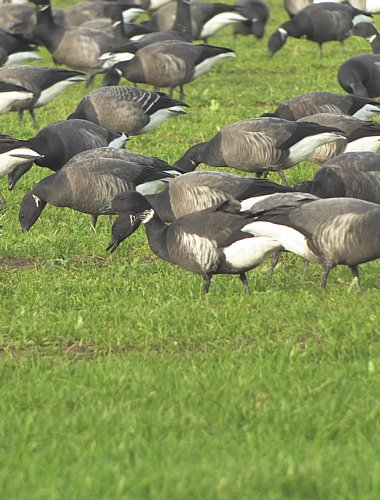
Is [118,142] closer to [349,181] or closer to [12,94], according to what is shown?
[12,94]

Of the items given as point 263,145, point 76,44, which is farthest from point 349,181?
point 76,44

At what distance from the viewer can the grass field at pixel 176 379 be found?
6.41 m

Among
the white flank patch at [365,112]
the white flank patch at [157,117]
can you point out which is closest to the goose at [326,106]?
the white flank patch at [365,112]

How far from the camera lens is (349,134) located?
1617 centimetres

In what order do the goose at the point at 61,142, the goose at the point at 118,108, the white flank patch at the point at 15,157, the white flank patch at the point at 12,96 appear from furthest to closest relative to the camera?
1. the white flank patch at the point at 12,96
2. the goose at the point at 118,108
3. the goose at the point at 61,142
4. the white flank patch at the point at 15,157

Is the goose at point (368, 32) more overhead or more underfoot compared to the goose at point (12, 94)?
more underfoot

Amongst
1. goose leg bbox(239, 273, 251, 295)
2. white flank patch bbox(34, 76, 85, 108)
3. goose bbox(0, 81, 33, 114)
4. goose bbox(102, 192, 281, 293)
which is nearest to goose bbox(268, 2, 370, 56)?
white flank patch bbox(34, 76, 85, 108)

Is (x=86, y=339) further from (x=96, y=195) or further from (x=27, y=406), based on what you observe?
(x=96, y=195)

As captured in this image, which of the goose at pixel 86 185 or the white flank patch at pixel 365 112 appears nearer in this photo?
the goose at pixel 86 185

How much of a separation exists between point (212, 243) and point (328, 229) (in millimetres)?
1171

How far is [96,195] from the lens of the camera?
47.4ft

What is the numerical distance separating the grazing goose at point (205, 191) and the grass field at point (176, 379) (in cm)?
70

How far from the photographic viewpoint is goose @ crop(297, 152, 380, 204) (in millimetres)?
13570

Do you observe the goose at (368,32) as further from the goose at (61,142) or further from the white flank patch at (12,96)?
the goose at (61,142)
